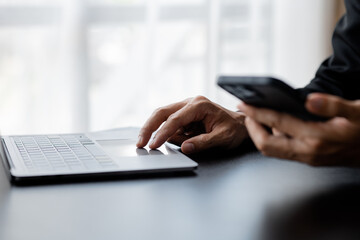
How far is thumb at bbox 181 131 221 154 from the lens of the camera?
1007mm

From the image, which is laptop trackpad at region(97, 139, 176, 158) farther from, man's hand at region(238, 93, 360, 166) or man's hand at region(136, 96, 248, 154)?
man's hand at region(238, 93, 360, 166)

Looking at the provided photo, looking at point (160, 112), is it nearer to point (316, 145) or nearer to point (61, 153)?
point (61, 153)

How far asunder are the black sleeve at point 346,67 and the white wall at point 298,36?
73.6 inches

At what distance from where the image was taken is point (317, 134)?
0.68 meters

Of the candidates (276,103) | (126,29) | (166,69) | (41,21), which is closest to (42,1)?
(41,21)

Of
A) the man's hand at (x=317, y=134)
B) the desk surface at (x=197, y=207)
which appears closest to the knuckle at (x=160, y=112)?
the desk surface at (x=197, y=207)

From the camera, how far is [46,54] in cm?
259

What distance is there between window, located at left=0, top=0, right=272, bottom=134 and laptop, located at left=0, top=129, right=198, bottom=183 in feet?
5.03

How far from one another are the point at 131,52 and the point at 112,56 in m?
0.10

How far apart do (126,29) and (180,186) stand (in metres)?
2.03

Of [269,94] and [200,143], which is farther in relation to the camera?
[200,143]

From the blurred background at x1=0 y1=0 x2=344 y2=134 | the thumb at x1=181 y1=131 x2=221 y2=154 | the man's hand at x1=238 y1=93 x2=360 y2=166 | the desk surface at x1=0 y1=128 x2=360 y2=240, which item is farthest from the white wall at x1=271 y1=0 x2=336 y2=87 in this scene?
the man's hand at x1=238 y1=93 x2=360 y2=166

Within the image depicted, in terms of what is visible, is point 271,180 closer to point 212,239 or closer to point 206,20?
point 212,239

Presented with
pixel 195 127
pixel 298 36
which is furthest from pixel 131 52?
pixel 195 127
